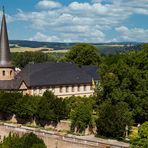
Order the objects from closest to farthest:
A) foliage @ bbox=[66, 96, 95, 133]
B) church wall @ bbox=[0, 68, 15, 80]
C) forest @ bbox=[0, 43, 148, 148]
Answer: forest @ bbox=[0, 43, 148, 148], foliage @ bbox=[66, 96, 95, 133], church wall @ bbox=[0, 68, 15, 80]

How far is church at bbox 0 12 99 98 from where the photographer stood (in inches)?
2874

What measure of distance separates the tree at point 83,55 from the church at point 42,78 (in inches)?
771

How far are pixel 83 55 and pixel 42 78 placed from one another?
3026 centimetres

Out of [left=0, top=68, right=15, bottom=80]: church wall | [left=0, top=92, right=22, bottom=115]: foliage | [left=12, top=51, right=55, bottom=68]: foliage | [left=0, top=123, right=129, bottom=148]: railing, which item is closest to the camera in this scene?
[left=0, top=123, right=129, bottom=148]: railing

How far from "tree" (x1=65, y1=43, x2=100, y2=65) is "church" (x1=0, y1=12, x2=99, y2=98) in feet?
64.3

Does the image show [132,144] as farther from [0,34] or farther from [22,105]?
[0,34]

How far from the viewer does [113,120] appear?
148 ft

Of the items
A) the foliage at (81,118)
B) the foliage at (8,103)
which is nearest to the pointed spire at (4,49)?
the foliage at (8,103)

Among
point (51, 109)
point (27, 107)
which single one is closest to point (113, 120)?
point (51, 109)

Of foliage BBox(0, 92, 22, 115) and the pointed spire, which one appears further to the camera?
the pointed spire

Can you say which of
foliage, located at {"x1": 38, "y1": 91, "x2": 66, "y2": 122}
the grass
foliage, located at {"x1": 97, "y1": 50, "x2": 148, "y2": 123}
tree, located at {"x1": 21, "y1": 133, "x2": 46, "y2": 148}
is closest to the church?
foliage, located at {"x1": 38, "y1": 91, "x2": 66, "y2": 122}

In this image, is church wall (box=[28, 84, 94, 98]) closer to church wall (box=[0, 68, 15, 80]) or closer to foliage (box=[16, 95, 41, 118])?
church wall (box=[0, 68, 15, 80])

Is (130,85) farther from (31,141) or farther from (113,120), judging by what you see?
(31,141)

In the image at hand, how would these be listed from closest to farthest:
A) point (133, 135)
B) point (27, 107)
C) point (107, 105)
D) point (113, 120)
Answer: point (133, 135), point (113, 120), point (107, 105), point (27, 107)
